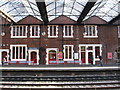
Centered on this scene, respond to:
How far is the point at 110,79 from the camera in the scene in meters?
10.9

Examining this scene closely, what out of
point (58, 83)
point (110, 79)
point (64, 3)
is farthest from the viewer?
point (64, 3)

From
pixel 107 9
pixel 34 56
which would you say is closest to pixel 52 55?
pixel 34 56

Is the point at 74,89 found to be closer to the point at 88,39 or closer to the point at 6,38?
the point at 88,39

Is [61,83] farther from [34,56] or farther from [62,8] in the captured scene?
[34,56]

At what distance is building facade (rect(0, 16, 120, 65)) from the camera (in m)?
24.3

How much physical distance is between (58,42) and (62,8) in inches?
199

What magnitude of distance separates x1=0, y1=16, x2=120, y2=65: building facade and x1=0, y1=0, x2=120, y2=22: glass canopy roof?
4.39ft

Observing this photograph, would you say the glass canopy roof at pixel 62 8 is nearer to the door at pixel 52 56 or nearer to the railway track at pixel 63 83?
the door at pixel 52 56

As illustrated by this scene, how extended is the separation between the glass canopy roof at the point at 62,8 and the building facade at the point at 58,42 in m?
1.34

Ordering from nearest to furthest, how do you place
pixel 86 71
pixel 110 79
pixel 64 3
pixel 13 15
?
pixel 110 79, pixel 86 71, pixel 64 3, pixel 13 15

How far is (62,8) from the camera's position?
2219 centimetres

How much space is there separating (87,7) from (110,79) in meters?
8.05

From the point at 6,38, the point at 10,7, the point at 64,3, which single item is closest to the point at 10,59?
the point at 6,38

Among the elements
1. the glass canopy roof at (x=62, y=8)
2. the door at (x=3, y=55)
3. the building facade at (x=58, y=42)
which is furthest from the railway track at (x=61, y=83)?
the door at (x=3, y=55)
